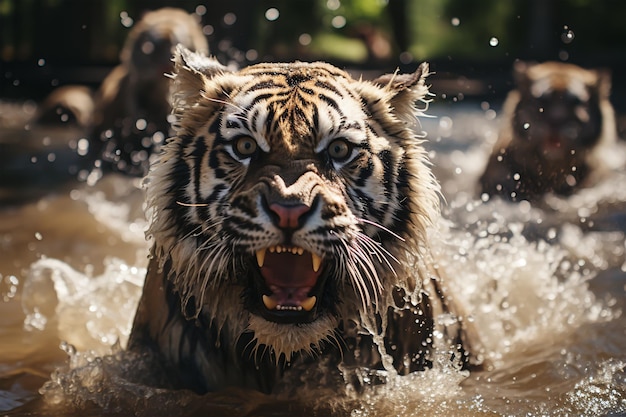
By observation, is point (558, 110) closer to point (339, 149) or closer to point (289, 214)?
point (339, 149)

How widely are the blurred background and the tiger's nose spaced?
7.38 meters

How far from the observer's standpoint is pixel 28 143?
973 centimetres

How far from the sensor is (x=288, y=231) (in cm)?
272

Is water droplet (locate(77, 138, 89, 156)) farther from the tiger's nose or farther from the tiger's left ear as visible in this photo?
the tiger's nose

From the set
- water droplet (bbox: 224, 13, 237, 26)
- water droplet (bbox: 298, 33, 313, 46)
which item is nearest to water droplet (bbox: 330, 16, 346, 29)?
water droplet (bbox: 298, 33, 313, 46)

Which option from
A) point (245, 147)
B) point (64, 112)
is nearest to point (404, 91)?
point (245, 147)

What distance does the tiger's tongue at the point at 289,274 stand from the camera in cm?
291

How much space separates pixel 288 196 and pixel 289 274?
0.32 meters

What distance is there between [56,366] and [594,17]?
53.9 feet

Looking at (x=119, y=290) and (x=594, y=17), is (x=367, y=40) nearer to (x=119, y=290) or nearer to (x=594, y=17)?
(x=594, y=17)

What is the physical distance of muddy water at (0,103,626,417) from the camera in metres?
3.36

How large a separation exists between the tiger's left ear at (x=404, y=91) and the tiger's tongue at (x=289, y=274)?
0.72 meters

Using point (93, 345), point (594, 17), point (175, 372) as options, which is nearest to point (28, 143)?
point (93, 345)

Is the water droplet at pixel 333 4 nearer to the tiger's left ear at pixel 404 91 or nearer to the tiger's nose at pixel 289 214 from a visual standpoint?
the tiger's left ear at pixel 404 91
